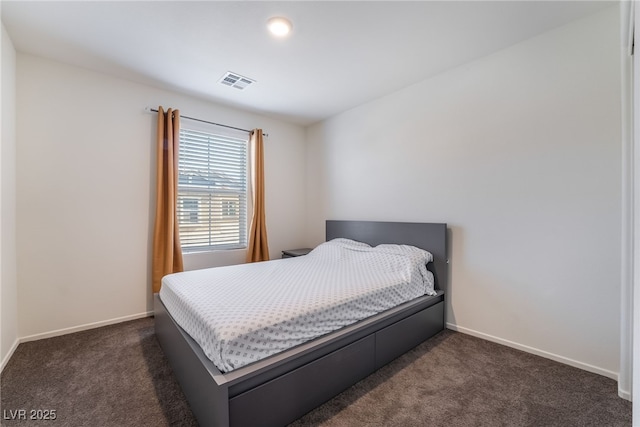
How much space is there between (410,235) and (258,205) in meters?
2.01

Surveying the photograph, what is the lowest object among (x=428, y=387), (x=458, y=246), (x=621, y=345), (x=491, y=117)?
(x=428, y=387)

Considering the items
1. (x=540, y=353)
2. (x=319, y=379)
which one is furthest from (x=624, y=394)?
(x=319, y=379)

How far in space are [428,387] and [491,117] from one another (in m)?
2.21

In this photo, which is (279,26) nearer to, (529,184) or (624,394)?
(529,184)

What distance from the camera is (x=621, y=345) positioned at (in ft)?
5.32

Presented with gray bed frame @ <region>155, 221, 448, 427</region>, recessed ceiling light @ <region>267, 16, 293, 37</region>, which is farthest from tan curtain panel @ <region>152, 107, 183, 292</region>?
recessed ceiling light @ <region>267, 16, 293, 37</region>

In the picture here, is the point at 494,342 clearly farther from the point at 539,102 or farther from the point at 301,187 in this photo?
the point at 301,187

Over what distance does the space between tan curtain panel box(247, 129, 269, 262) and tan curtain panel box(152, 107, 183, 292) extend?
0.94m

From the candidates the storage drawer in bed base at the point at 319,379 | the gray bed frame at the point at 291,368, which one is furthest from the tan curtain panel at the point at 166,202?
the storage drawer in bed base at the point at 319,379

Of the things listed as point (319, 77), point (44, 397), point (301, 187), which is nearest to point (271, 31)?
point (319, 77)

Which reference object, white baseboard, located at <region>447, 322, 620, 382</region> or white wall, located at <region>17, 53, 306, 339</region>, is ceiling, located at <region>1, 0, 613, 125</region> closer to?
white wall, located at <region>17, 53, 306, 339</region>

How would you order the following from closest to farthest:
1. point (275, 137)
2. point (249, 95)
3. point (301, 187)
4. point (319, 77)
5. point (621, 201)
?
point (621, 201), point (319, 77), point (249, 95), point (275, 137), point (301, 187)

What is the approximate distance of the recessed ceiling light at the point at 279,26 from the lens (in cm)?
191

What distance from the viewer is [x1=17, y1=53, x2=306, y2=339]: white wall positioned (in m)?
2.31
